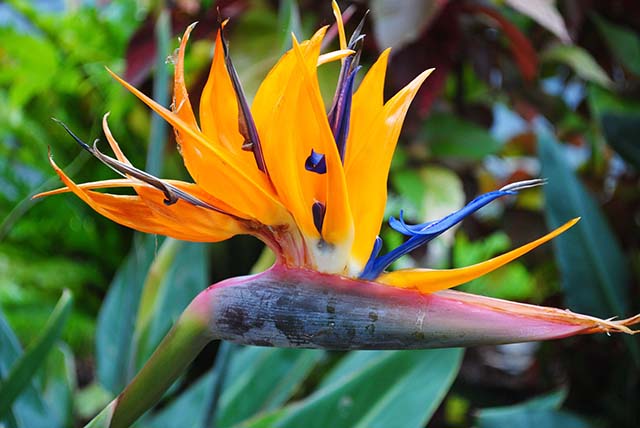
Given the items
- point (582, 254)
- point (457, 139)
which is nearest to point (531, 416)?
point (582, 254)

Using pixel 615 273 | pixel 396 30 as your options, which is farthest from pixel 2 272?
pixel 615 273

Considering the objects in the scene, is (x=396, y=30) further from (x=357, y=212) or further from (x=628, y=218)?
(x=628, y=218)

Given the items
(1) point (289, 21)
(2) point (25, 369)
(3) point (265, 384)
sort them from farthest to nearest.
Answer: (3) point (265, 384)
(1) point (289, 21)
(2) point (25, 369)

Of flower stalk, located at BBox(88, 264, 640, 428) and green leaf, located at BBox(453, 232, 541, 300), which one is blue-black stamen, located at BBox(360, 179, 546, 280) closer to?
flower stalk, located at BBox(88, 264, 640, 428)

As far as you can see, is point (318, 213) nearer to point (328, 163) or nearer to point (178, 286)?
point (328, 163)

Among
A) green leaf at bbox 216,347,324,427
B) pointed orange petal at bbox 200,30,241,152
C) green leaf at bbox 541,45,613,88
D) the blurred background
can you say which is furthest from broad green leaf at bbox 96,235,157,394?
green leaf at bbox 541,45,613,88

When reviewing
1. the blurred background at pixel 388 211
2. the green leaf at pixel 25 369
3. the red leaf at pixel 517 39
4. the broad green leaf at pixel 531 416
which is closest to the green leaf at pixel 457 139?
the blurred background at pixel 388 211

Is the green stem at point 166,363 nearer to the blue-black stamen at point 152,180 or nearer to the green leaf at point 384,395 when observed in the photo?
the blue-black stamen at point 152,180
